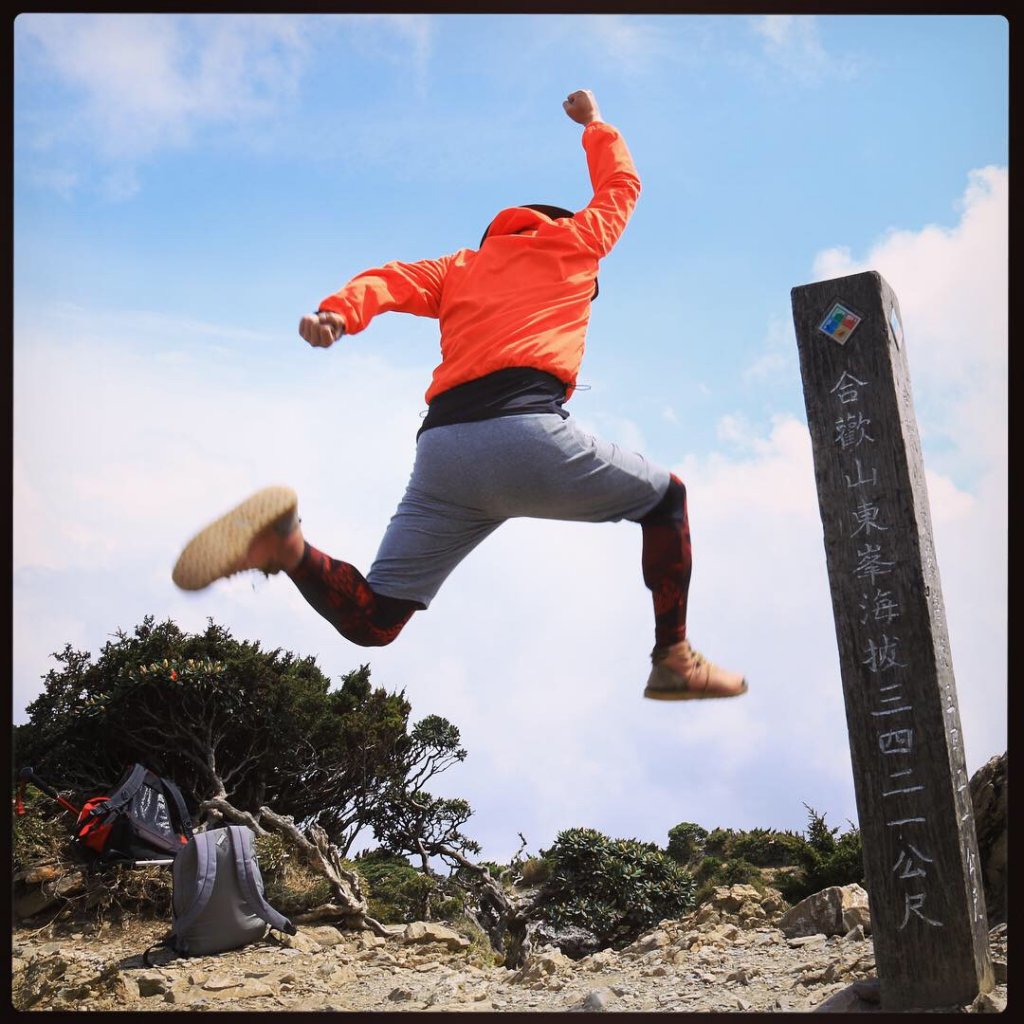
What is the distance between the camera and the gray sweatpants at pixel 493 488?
2.66 meters

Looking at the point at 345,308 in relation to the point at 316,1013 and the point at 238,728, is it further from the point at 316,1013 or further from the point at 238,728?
the point at 238,728

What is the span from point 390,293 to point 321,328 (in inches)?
15.4

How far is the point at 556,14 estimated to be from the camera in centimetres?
314

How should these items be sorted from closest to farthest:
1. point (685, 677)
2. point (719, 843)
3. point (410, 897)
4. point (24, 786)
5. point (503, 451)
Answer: point (503, 451), point (685, 677), point (24, 786), point (410, 897), point (719, 843)

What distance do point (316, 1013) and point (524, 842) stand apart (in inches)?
152

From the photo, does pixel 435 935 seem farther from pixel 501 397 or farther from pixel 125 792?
pixel 501 397

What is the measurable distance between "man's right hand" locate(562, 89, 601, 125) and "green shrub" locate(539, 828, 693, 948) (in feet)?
15.0

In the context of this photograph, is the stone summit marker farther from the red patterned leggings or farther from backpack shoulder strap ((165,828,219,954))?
backpack shoulder strap ((165,828,219,954))

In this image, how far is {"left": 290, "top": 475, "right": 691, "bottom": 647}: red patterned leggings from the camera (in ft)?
8.87

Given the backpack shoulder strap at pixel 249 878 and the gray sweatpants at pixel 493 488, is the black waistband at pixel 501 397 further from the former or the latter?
the backpack shoulder strap at pixel 249 878

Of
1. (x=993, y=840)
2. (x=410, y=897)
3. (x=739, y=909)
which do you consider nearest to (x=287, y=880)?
(x=410, y=897)

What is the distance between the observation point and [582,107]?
3.13m

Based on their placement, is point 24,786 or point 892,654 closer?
point 892,654

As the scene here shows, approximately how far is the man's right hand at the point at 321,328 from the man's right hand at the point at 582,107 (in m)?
1.14
